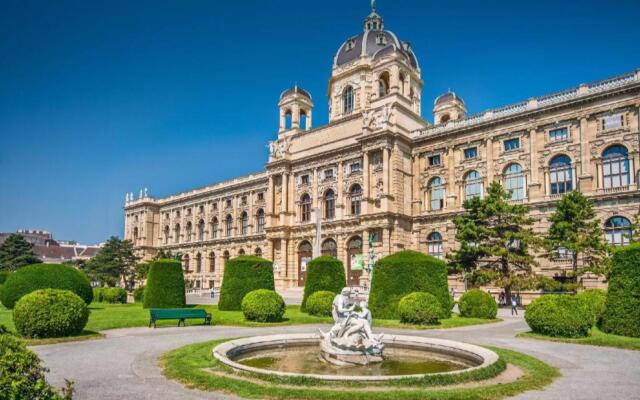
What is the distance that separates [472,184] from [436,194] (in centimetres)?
379

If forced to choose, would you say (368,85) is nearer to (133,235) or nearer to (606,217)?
(606,217)

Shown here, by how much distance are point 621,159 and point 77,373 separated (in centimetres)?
3775

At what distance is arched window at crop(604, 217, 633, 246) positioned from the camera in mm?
34531

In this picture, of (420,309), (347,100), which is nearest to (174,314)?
(420,309)

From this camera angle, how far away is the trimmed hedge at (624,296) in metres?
17.0

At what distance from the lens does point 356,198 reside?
163 feet

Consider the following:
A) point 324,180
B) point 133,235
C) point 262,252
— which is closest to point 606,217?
point 324,180

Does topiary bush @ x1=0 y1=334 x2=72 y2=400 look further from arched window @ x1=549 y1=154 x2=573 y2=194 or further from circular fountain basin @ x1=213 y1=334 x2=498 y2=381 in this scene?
arched window @ x1=549 y1=154 x2=573 y2=194

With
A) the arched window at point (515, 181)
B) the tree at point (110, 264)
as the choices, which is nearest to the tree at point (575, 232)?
the arched window at point (515, 181)

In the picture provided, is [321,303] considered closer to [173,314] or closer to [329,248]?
[173,314]

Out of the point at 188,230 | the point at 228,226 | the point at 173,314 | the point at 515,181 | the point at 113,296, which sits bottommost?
the point at 113,296

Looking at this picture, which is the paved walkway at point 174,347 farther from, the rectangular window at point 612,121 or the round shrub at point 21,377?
the rectangular window at point 612,121

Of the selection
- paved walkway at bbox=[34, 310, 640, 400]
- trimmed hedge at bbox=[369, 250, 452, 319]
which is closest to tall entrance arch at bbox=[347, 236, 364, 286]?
trimmed hedge at bbox=[369, 250, 452, 319]

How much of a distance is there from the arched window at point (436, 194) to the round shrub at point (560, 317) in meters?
29.1
